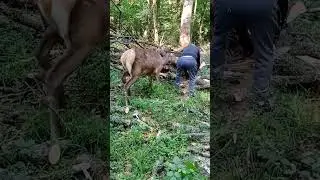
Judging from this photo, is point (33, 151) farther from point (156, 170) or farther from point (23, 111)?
point (156, 170)

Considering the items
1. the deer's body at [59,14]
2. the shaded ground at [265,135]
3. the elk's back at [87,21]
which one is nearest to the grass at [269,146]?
the shaded ground at [265,135]

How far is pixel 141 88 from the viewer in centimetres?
322

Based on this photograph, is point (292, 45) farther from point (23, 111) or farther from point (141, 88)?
point (23, 111)

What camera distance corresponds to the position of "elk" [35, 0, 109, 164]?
312cm

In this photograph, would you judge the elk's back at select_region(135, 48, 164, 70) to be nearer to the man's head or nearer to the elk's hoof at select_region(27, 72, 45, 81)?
the man's head

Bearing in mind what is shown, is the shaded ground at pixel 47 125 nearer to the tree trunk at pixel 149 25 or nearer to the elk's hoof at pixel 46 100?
the elk's hoof at pixel 46 100

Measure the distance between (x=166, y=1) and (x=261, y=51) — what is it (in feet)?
2.08

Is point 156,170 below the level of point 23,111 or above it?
below

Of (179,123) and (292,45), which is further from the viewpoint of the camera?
(292,45)

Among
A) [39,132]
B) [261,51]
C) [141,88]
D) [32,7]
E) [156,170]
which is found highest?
[32,7]

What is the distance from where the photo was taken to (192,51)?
3174mm

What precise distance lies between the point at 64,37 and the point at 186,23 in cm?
68

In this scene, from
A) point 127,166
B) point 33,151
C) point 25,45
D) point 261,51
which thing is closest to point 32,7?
point 25,45

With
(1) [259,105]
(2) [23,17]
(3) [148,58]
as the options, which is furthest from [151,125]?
(2) [23,17]
